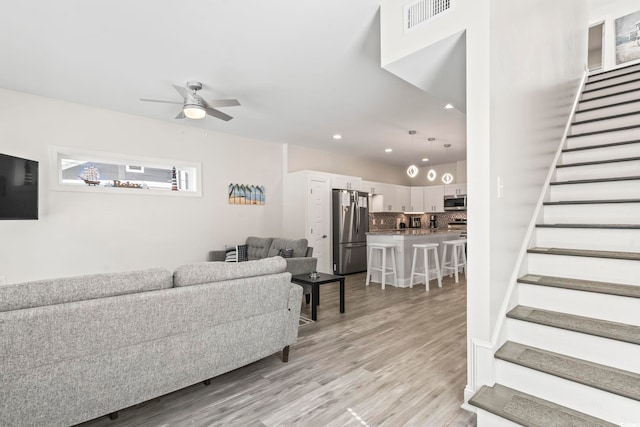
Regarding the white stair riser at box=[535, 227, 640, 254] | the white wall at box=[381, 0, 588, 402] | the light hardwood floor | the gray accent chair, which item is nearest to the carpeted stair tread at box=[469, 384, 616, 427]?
the white wall at box=[381, 0, 588, 402]

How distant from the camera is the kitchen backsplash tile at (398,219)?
8.64 meters

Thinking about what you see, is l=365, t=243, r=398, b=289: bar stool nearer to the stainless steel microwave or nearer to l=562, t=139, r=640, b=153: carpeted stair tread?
l=562, t=139, r=640, b=153: carpeted stair tread

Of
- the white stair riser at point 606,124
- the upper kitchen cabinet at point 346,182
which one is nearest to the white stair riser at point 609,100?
the white stair riser at point 606,124

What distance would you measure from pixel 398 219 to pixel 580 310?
7402 mm

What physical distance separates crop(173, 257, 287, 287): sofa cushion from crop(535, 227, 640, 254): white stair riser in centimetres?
Answer: 218

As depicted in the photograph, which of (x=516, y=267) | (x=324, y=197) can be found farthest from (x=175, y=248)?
(x=516, y=267)

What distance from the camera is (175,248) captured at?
16.8ft

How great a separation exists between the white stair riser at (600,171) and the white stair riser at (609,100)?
131 cm

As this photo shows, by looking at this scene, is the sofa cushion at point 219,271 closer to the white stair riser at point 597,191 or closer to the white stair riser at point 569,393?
the white stair riser at point 569,393

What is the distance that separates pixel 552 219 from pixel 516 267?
32.0 inches

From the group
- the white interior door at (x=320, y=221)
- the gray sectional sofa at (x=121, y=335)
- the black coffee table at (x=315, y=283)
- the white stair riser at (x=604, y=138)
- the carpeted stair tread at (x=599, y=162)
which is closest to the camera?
the gray sectional sofa at (x=121, y=335)

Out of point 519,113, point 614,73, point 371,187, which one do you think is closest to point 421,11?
point 519,113

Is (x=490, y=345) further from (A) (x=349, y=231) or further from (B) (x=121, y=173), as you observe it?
(B) (x=121, y=173)

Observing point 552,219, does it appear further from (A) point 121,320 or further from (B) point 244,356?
(A) point 121,320
